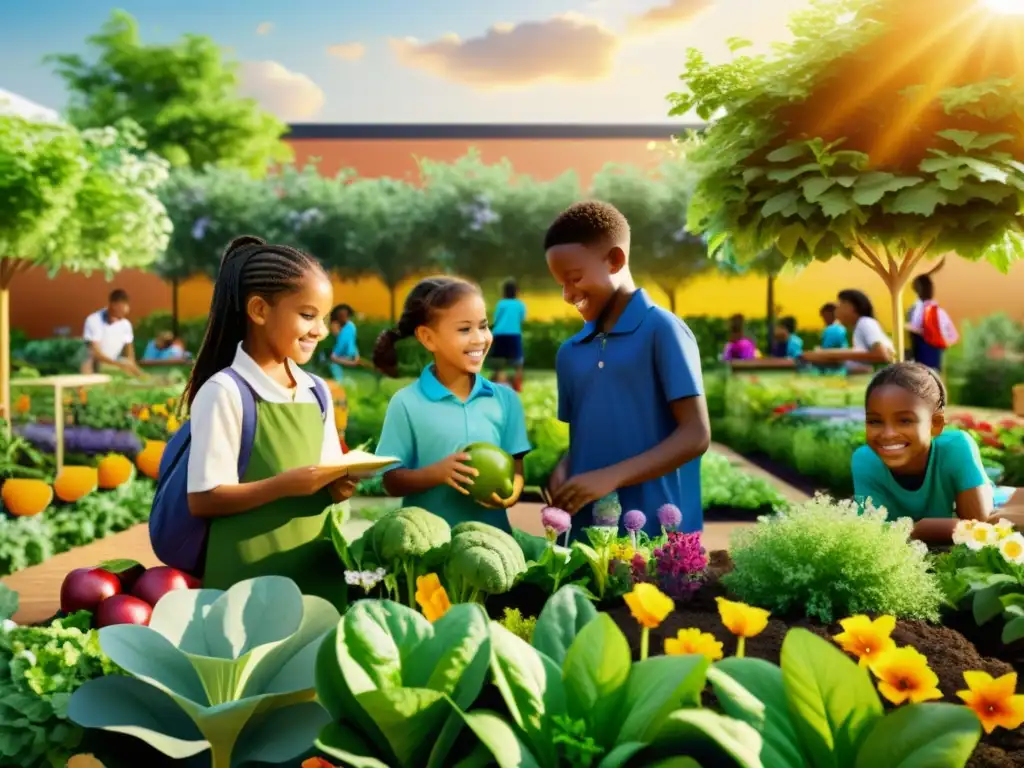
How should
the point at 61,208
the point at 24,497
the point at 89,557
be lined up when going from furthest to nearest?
the point at 61,208
the point at 89,557
the point at 24,497

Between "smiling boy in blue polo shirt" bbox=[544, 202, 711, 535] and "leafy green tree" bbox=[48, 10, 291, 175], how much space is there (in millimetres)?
33559

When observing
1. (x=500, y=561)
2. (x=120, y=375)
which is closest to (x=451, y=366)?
(x=500, y=561)

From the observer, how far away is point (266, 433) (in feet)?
7.80

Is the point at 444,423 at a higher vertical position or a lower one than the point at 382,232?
lower

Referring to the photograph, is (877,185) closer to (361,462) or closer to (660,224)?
(361,462)

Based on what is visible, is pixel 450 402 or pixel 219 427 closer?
pixel 219 427

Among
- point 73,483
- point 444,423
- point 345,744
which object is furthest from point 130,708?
point 73,483

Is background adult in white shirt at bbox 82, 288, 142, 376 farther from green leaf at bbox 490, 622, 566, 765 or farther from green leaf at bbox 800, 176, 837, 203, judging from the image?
green leaf at bbox 490, 622, 566, 765

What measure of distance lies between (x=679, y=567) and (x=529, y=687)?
28.1 inches

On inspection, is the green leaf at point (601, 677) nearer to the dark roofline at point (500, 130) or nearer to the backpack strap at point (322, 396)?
the backpack strap at point (322, 396)

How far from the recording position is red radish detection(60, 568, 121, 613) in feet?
7.79

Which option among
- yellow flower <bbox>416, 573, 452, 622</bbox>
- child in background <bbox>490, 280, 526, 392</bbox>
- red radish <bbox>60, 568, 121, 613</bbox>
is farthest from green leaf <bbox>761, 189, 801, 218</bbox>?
child in background <bbox>490, 280, 526, 392</bbox>

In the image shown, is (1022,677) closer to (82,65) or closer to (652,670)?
(652,670)

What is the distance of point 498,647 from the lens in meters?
1.56
